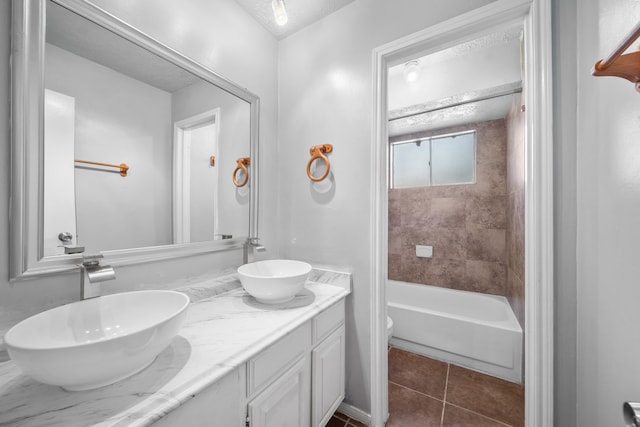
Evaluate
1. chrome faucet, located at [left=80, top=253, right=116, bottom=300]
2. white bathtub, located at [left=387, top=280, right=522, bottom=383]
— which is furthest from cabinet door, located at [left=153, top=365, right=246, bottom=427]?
white bathtub, located at [left=387, top=280, right=522, bottom=383]

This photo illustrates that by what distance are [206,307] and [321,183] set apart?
0.94 m

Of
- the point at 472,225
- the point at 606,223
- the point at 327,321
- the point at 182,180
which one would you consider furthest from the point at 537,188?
the point at 472,225

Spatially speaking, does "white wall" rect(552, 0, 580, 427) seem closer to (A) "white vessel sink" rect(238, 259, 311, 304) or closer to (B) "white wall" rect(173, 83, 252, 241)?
(A) "white vessel sink" rect(238, 259, 311, 304)

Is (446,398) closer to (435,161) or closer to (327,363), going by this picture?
(327,363)

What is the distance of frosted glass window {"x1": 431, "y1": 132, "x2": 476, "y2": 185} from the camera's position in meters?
2.70

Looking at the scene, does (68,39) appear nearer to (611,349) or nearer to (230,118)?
(230,118)

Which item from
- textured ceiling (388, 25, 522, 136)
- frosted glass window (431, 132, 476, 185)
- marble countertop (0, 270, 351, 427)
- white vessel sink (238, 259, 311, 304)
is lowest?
marble countertop (0, 270, 351, 427)

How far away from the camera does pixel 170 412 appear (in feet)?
1.87

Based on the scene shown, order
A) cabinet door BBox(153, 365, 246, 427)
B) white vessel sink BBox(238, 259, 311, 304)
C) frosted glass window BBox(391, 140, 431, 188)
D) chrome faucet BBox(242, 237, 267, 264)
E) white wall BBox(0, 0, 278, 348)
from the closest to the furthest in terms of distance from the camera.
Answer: cabinet door BBox(153, 365, 246, 427) < white wall BBox(0, 0, 278, 348) < white vessel sink BBox(238, 259, 311, 304) < chrome faucet BBox(242, 237, 267, 264) < frosted glass window BBox(391, 140, 431, 188)

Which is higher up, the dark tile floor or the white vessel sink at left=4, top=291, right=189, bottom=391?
the white vessel sink at left=4, top=291, right=189, bottom=391

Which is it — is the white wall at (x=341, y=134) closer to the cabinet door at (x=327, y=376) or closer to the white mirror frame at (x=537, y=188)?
the cabinet door at (x=327, y=376)

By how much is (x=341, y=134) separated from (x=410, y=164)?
1926 millimetres

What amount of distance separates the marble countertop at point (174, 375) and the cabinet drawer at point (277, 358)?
0.05 metres

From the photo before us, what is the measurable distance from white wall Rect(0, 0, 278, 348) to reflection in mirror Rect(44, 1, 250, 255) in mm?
94
